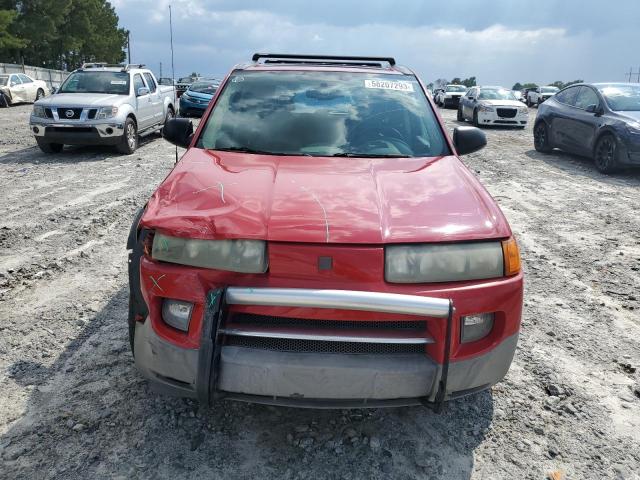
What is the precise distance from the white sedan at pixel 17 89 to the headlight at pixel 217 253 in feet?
81.7

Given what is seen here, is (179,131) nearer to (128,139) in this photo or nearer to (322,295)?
(322,295)

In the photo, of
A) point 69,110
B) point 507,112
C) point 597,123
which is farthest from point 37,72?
point 597,123

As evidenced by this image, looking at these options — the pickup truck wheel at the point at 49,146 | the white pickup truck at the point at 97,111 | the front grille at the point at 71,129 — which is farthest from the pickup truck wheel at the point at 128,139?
the pickup truck wheel at the point at 49,146

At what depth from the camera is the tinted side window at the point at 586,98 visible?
33.1 feet

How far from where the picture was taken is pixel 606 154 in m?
9.27

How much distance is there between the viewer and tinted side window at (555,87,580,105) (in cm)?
1096

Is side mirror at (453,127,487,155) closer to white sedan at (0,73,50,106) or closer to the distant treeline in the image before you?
white sedan at (0,73,50,106)

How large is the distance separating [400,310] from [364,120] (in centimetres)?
179

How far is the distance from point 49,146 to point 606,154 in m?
10.4

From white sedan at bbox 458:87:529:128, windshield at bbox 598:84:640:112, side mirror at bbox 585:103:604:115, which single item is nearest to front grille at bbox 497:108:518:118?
white sedan at bbox 458:87:529:128

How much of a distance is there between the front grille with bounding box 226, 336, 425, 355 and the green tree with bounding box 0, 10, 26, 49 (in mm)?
52487

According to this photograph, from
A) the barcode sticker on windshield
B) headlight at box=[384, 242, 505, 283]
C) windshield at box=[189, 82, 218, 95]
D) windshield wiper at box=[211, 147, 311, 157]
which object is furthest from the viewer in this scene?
windshield at box=[189, 82, 218, 95]

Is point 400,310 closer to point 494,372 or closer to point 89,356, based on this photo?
point 494,372

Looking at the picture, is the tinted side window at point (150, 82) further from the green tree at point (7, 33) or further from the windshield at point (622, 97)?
the green tree at point (7, 33)
